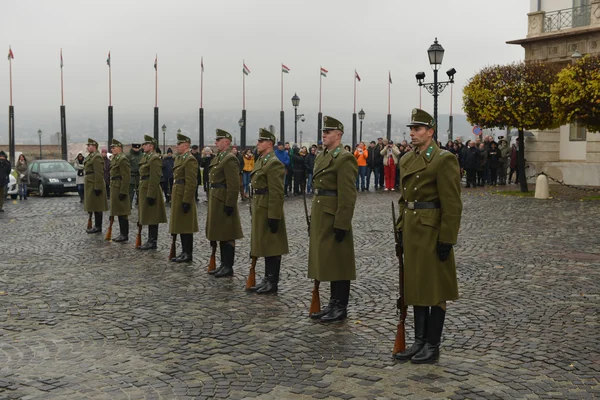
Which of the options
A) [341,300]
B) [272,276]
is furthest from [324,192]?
[272,276]

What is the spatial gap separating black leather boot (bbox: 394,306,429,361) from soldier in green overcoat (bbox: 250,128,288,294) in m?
2.77

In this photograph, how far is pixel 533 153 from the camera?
31000 mm

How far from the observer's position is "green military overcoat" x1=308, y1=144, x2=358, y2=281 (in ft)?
23.4

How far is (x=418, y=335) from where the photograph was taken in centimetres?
604

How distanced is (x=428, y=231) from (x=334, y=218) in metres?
1.52

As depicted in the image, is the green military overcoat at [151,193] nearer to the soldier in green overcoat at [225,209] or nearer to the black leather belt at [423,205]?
the soldier in green overcoat at [225,209]

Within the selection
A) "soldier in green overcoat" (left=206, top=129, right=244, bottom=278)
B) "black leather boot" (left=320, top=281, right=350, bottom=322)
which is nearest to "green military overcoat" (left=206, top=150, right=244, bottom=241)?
"soldier in green overcoat" (left=206, top=129, right=244, bottom=278)

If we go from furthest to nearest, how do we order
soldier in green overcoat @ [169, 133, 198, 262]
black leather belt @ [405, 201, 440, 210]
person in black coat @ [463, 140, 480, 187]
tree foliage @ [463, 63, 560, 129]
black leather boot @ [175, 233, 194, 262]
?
person in black coat @ [463, 140, 480, 187] < tree foliage @ [463, 63, 560, 129] < black leather boot @ [175, 233, 194, 262] < soldier in green overcoat @ [169, 133, 198, 262] < black leather belt @ [405, 201, 440, 210]

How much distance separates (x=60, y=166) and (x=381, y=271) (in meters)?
21.4

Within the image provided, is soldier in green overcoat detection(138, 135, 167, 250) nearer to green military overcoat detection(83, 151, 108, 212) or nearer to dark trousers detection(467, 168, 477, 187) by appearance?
green military overcoat detection(83, 151, 108, 212)

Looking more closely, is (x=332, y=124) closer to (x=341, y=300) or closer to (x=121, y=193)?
(x=341, y=300)

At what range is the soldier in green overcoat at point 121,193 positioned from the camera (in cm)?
1360

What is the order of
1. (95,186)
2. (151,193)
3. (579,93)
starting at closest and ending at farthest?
(151,193), (95,186), (579,93)

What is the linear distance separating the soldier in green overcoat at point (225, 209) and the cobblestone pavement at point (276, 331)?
35 cm
